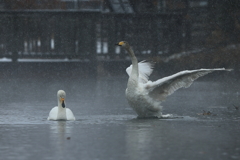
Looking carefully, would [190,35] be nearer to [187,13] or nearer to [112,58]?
[187,13]

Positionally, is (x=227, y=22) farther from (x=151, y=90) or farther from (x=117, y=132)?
(x=117, y=132)

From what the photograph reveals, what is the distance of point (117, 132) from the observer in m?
11.1

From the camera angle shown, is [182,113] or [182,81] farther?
[182,113]

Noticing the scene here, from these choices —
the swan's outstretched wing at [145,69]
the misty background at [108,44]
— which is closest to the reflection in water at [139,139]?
the swan's outstretched wing at [145,69]

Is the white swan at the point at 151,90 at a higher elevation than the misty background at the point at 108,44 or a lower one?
lower

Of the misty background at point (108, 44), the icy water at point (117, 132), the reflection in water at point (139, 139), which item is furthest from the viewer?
A: the misty background at point (108, 44)

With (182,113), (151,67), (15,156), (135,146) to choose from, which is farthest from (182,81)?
(15,156)

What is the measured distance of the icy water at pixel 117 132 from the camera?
29.5 ft

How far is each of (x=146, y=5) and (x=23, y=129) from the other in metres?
27.8

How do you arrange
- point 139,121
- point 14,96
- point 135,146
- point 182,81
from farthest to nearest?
point 14,96, point 182,81, point 139,121, point 135,146

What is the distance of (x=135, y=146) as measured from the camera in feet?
31.3

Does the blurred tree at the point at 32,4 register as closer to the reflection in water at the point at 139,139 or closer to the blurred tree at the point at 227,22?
the blurred tree at the point at 227,22

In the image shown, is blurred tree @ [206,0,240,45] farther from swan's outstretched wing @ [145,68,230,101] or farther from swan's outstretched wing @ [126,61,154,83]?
swan's outstretched wing @ [145,68,230,101]

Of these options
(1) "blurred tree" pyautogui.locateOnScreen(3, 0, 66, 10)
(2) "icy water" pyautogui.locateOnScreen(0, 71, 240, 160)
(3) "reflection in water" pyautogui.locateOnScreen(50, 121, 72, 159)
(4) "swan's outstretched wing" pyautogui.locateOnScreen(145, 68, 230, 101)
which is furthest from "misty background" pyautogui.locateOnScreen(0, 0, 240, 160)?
(3) "reflection in water" pyautogui.locateOnScreen(50, 121, 72, 159)
